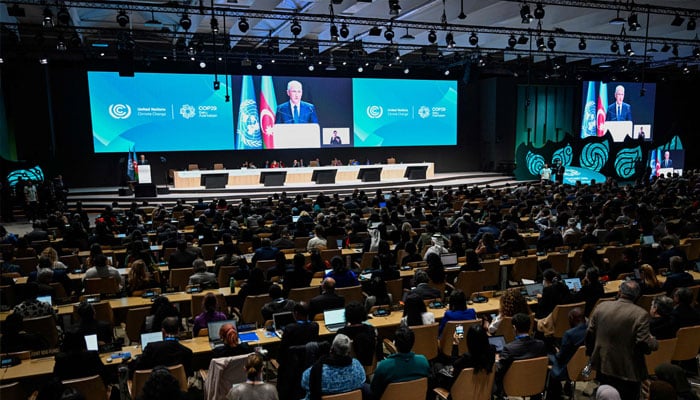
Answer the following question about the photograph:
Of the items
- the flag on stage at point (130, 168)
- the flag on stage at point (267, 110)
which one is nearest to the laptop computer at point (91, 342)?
the flag on stage at point (130, 168)

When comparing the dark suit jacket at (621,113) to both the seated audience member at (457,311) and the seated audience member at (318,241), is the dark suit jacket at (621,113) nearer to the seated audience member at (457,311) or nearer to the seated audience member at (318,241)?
the seated audience member at (318,241)

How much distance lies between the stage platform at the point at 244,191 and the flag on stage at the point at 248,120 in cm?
238

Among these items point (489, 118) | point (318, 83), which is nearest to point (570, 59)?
point (489, 118)

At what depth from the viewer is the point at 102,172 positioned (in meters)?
22.6

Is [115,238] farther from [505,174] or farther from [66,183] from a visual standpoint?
[505,174]

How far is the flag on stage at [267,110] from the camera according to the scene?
23797 mm

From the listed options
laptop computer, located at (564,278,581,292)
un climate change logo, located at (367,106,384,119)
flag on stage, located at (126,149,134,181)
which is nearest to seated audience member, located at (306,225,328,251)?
laptop computer, located at (564,278,581,292)

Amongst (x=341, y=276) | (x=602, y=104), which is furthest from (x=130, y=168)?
(x=602, y=104)

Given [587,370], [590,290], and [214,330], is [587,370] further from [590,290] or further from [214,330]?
[214,330]

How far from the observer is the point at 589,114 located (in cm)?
3061

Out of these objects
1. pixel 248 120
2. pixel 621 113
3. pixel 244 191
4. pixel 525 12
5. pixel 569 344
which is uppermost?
pixel 525 12

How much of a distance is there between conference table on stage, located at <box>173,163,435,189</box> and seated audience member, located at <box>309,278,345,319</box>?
16130 mm

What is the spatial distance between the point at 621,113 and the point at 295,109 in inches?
787

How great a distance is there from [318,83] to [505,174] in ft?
36.1
